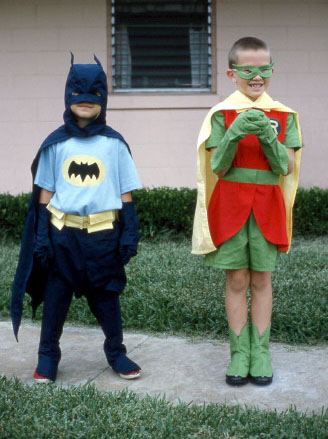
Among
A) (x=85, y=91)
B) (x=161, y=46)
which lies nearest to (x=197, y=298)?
(x=85, y=91)

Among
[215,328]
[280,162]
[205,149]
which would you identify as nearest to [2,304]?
[215,328]

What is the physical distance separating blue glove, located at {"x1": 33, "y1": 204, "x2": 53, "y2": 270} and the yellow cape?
81 centimetres

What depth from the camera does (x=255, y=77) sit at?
355 centimetres

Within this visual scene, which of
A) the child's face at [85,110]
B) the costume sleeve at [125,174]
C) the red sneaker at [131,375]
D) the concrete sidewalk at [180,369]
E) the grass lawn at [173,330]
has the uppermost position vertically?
the child's face at [85,110]

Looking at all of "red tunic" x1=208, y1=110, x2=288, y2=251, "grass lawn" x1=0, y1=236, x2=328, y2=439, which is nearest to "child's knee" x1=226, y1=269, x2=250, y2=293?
"red tunic" x1=208, y1=110, x2=288, y2=251

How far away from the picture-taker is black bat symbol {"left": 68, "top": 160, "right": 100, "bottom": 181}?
3656mm

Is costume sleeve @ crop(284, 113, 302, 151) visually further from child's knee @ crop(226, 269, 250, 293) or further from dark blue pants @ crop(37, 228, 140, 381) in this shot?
dark blue pants @ crop(37, 228, 140, 381)

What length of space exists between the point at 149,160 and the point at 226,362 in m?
4.80

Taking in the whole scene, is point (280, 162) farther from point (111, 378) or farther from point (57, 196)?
point (111, 378)

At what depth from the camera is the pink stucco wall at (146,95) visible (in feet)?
27.7

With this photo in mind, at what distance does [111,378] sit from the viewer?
3.87 meters

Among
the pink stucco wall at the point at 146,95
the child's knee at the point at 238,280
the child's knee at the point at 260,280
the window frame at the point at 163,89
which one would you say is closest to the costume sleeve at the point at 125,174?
the child's knee at the point at 238,280

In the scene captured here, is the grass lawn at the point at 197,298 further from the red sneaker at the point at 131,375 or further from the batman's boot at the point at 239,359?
the red sneaker at the point at 131,375

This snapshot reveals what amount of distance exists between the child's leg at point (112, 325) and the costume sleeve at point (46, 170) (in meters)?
0.66
